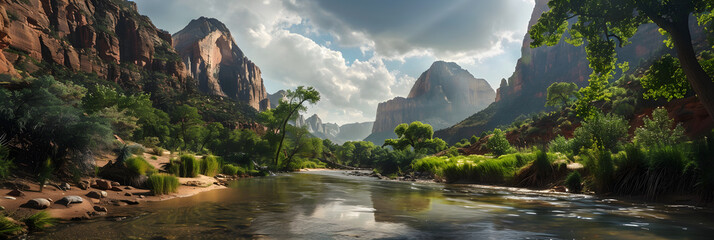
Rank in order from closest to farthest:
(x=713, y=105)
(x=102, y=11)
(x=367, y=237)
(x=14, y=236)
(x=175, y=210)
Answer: (x=14, y=236) → (x=367, y=237) → (x=175, y=210) → (x=713, y=105) → (x=102, y=11)

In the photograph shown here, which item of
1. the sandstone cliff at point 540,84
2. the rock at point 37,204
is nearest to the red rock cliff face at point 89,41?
the rock at point 37,204

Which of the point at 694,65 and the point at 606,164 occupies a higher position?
the point at 694,65

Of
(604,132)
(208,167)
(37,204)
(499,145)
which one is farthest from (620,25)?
(499,145)

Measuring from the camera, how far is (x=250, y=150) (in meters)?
53.6

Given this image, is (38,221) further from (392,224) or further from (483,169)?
(483,169)

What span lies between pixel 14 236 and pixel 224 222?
110 inches

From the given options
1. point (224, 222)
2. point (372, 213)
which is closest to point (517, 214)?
point (372, 213)

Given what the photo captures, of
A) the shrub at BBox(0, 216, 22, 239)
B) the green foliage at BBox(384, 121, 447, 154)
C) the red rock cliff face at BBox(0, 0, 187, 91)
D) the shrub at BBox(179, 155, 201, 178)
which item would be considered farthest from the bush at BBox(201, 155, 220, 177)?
the green foliage at BBox(384, 121, 447, 154)

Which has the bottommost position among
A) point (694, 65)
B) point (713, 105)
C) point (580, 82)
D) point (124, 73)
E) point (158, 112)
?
point (713, 105)

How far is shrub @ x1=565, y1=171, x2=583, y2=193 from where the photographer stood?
13695mm

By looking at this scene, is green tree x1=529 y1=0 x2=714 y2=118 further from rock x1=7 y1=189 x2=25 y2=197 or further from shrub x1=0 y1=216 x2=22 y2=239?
rock x1=7 y1=189 x2=25 y2=197

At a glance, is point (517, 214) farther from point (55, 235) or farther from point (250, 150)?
point (250, 150)

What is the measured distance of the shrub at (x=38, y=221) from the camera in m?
4.75

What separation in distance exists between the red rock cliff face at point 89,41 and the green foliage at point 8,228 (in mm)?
47882
